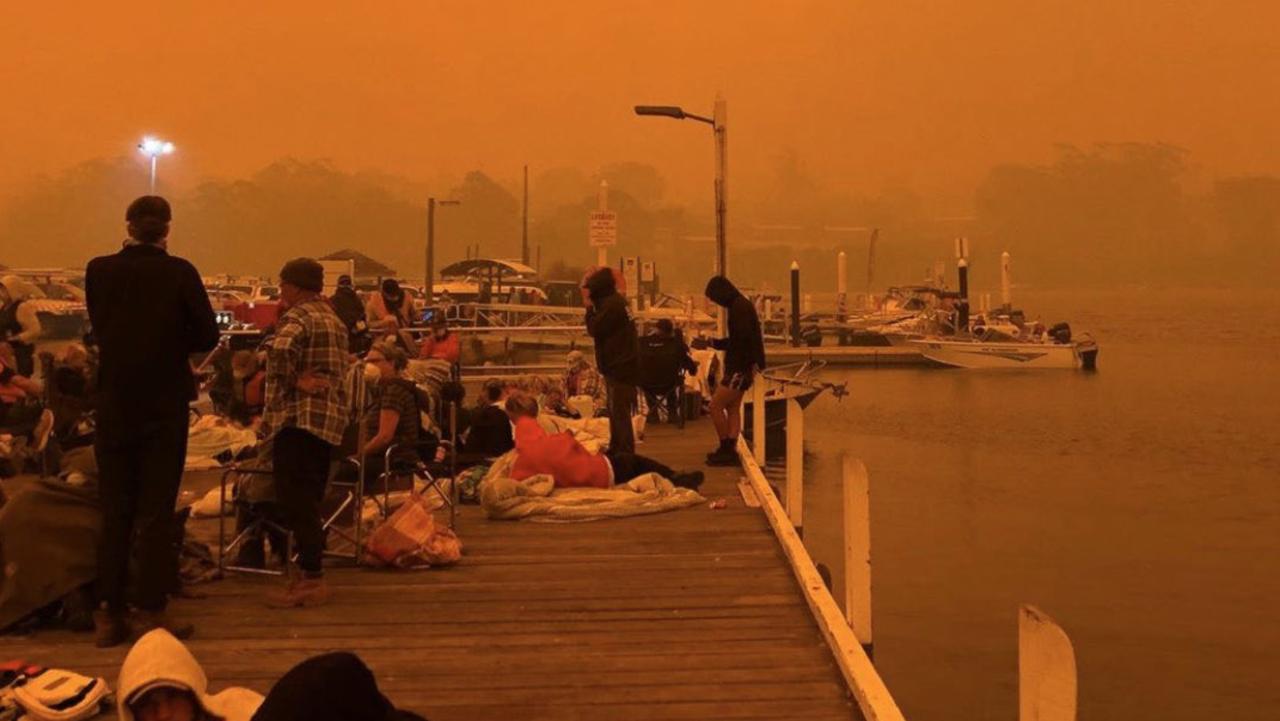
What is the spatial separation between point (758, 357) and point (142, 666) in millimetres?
7379

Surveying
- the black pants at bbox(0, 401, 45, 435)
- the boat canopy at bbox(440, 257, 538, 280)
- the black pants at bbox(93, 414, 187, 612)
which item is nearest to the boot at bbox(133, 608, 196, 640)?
the black pants at bbox(93, 414, 187, 612)

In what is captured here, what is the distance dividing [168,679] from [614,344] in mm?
6126

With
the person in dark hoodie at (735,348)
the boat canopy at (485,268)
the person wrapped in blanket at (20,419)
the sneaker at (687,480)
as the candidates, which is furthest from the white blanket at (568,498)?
the boat canopy at (485,268)

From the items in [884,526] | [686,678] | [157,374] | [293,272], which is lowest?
[884,526]

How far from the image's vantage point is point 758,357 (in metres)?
11.0

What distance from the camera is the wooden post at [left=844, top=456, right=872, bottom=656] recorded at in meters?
5.73

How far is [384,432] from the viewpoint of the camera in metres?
7.58

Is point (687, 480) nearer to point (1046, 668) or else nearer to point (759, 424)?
point (759, 424)

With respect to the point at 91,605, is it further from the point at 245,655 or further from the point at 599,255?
the point at 599,255

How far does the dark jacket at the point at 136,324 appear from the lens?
541cm

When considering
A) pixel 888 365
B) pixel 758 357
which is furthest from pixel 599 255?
pixel 888 365

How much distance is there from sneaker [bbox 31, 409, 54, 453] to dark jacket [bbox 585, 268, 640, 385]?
3.87m

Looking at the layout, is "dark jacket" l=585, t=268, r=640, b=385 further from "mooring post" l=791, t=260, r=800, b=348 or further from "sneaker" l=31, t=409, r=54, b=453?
"mooring post" l=791, t=260, r=800, b=348

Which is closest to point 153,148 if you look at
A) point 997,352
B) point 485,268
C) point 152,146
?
point 152,146
